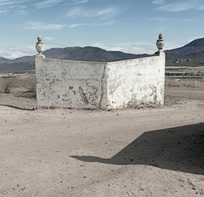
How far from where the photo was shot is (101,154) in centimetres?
626

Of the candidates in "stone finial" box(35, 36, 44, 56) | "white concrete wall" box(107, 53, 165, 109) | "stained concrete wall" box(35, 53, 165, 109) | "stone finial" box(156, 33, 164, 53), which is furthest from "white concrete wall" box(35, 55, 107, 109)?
"stone finial" box(156, 33, 164, 53)

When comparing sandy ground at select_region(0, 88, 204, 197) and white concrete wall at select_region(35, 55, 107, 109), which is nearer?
sandy ground at select_region(0, 88, 204, 197)

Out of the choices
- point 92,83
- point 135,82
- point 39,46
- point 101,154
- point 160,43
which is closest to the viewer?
point 101,154

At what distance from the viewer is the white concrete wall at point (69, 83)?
36.3ft

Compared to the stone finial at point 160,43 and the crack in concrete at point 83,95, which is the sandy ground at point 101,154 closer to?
the crack in concrete at point 83,95

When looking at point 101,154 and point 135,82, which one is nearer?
point 101,154

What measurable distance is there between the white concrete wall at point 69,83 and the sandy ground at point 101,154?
89cm

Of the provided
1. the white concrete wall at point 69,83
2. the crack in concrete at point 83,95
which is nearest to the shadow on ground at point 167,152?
the white concrete wall at point 69,83

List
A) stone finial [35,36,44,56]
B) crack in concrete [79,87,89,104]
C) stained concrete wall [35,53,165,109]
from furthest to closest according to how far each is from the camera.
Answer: stone finial [35,36,44,56] → crack in concrete [79,87,89,104] → stained concrete wall [35,53,165,109]

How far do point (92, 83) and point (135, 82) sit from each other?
6.78 feet

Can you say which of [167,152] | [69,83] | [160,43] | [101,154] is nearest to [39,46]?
[69,83]

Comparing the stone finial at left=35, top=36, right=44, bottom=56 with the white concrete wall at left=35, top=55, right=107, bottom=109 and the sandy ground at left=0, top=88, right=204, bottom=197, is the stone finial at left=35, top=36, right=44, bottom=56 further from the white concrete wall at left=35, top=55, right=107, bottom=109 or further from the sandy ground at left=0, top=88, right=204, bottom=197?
the sandy ground at left=0, top=88, right=204, bottom=197

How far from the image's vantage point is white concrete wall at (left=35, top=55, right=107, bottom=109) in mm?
11070

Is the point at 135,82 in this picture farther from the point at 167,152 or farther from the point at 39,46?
the point at 167,152
